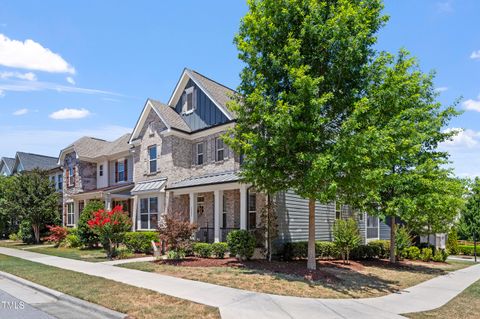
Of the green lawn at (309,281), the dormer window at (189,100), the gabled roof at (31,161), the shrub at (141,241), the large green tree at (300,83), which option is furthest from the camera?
the gabled roof at (31,161)

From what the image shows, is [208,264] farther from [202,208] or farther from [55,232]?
[55,232]

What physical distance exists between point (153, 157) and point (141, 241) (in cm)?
572

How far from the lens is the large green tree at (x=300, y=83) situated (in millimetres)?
11578

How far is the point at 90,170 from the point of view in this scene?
31.0 metres

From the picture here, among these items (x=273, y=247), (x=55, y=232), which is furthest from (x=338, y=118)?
(x=55, y=232)

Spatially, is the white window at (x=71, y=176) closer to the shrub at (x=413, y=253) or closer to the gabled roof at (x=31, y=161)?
the gabled roof at (x=31, y=161)

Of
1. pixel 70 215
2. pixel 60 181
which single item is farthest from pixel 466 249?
pixel 60 181

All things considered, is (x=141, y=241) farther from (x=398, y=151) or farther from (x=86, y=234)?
(x=398, y=151)

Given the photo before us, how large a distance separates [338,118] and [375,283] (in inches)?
233

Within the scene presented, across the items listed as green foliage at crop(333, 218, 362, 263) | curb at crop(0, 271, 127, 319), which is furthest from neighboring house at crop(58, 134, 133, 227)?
green foliage at crop(333, 218, 362, 263)

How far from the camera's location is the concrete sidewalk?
8.08 meters

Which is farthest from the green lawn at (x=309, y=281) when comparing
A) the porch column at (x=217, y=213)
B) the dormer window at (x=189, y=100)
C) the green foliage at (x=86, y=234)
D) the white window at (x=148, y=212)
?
the dormer window at (x=189, y=100)

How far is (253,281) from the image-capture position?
11.2 meters

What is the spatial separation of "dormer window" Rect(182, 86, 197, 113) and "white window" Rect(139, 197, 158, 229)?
5.85 m
